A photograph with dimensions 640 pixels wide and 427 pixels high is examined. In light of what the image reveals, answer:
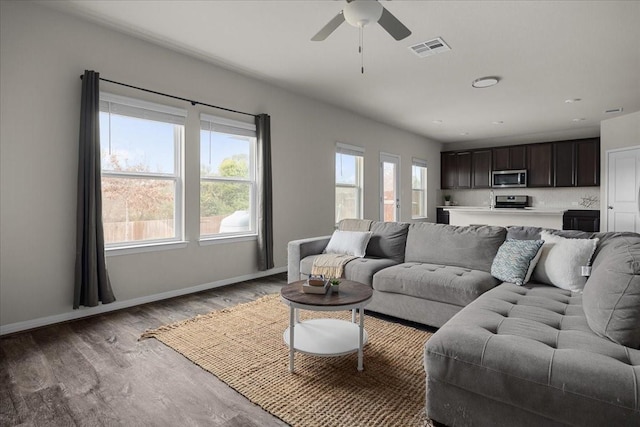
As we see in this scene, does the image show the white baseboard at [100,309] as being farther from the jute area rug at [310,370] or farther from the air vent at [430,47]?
the air vent at [430,47]

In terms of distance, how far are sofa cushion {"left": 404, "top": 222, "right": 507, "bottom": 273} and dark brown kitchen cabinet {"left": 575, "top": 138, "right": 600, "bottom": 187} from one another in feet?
19.4

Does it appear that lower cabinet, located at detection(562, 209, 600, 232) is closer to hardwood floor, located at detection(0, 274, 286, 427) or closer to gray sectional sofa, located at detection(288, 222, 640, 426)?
gray sectional sofa, located at detection(288, 222, 640, 426)

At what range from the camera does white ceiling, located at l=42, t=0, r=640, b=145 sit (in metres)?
2.93

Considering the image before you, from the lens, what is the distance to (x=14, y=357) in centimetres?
234

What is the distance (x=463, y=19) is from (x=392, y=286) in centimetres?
246

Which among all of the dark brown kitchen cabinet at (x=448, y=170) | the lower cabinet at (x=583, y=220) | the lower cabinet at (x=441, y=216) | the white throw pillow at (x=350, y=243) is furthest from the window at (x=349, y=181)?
the lower cabinet at (x=583, y=220)

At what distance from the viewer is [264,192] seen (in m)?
4.55

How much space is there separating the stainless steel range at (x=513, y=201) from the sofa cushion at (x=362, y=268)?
6326 mm

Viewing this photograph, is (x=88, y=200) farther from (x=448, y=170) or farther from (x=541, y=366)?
(x=448, y=170)

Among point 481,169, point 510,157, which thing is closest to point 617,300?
point 510,157

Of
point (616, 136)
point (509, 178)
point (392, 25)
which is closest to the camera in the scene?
point (392, 25)

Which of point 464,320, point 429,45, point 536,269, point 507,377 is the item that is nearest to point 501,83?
point 429,45

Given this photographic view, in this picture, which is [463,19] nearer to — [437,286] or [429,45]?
[429,45]

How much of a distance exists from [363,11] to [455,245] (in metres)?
2.16
